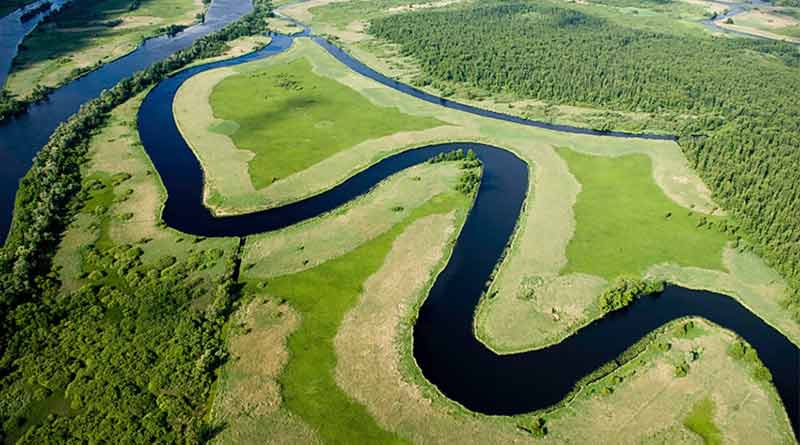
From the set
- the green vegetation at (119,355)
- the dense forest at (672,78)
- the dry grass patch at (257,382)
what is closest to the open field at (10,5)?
the dense forest at (672,78)

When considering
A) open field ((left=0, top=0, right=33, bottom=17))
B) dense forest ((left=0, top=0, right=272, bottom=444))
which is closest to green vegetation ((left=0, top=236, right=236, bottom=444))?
dense forest ((left=0, top=0, right=272, bottom=444))

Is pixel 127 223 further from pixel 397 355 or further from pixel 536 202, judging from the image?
pixel 536 202

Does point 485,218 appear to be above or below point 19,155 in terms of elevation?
below

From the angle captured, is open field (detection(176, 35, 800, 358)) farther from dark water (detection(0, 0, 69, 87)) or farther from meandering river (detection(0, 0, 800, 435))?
dark water (detection(0, 0, 69, 87))

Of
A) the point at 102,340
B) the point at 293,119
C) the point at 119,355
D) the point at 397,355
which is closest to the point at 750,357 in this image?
the point at 397,355

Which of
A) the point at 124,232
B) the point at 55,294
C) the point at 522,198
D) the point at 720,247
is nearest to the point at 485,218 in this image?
the point at 522,198

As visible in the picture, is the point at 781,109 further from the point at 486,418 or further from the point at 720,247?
the point at 486,418

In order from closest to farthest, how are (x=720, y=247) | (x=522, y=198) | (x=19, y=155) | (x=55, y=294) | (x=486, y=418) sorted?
1. (x=486, y=418)
2. (x=55, y=294)
3. (x=720, y=247)
4. (x=522, y=198)
5. (x=19, y=155)
